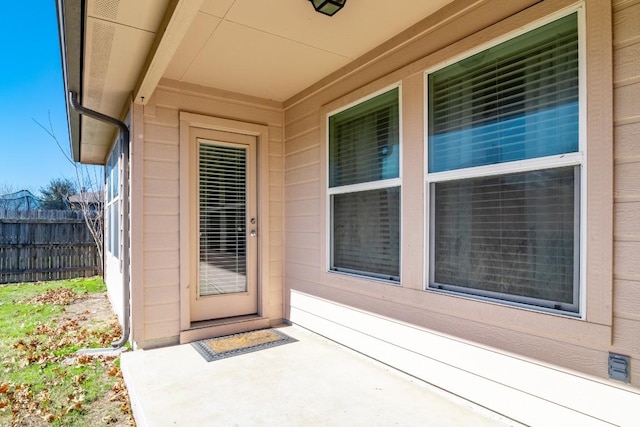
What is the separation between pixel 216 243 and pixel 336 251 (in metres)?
1.34

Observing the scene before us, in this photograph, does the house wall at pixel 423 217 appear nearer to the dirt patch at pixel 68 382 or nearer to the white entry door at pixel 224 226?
the white entry door at pixel 224 226

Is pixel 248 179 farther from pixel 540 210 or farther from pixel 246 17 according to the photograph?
pixel 540 210

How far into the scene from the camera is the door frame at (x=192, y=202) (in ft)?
11.7

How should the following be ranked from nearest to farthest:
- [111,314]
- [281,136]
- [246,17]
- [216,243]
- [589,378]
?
1. [589,378]
2. [246,17]
3. [216,243]
4. [281,136]
5. [111,314]

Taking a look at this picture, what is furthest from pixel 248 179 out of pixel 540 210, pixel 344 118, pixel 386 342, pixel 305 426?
pixel 540 210

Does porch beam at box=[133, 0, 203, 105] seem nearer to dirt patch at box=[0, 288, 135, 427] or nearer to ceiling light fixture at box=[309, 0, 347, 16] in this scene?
ceiling light fixture at box=[309, 0, 347, 16]

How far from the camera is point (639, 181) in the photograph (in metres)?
1.62

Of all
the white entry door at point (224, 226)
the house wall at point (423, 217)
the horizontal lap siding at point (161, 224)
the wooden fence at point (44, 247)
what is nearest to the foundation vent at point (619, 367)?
the house wall at point (423, 217)

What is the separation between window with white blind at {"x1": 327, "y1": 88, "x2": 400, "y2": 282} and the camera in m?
2.89

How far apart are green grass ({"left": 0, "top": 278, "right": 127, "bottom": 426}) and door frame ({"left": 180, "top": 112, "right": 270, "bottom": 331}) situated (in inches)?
36.5

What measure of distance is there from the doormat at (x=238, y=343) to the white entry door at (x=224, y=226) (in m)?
0.34

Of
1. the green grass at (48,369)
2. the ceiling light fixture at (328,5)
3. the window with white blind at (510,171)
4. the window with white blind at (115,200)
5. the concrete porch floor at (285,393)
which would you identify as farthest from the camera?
the window with white blind at (115,200)

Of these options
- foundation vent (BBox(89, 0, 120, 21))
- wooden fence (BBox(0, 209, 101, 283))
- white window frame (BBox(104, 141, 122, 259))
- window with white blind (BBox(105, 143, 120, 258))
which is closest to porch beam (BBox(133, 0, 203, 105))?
foundation vent (BBox(89, 0, 120, 21))

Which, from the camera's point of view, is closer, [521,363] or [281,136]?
[521,363]
